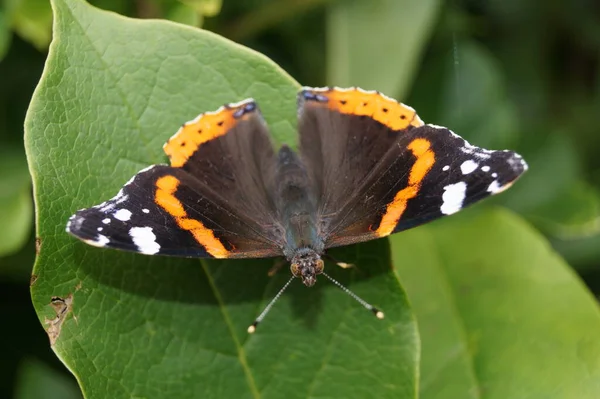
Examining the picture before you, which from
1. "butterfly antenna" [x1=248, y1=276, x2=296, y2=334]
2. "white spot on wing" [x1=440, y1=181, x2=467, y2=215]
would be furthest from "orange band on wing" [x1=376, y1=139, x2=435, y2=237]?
"butterfly antenna" [x1=248, y1=276, x2=296, y2=334]

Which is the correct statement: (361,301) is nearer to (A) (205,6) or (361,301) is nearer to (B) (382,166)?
(B) (382,166)

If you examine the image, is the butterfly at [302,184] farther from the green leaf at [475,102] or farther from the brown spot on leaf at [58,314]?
the green leaf at [475,102]

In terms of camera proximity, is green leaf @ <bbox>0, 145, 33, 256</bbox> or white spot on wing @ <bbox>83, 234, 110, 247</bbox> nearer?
white spot on wing @ <bbox>83, 234, 110, 247</bbox>

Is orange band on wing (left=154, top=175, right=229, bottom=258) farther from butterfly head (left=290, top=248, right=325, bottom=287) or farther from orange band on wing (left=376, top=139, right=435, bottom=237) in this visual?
orange band on wing (left=376, top=139, right=435, bottom=237)

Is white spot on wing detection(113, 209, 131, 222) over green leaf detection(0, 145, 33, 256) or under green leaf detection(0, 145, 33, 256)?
under

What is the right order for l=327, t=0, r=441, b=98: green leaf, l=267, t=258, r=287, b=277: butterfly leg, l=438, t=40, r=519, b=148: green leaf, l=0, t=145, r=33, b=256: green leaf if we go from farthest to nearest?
l=438, t=40, r=519, b=148: green leaf < l=327, t=0, r=441, b=98: green leaf < l=0, t=145, r=33, b=256: green leaf < l=267, t=258, r=287, b=277: butterfly leg

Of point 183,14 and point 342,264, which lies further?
point 183,14

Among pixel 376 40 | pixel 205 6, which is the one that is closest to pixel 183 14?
pixel 205 6

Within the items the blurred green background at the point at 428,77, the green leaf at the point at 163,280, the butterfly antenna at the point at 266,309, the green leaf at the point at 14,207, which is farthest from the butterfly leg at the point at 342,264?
the green leaf at the point at 14,207

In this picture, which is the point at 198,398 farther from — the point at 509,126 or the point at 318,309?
the point at 509,126
